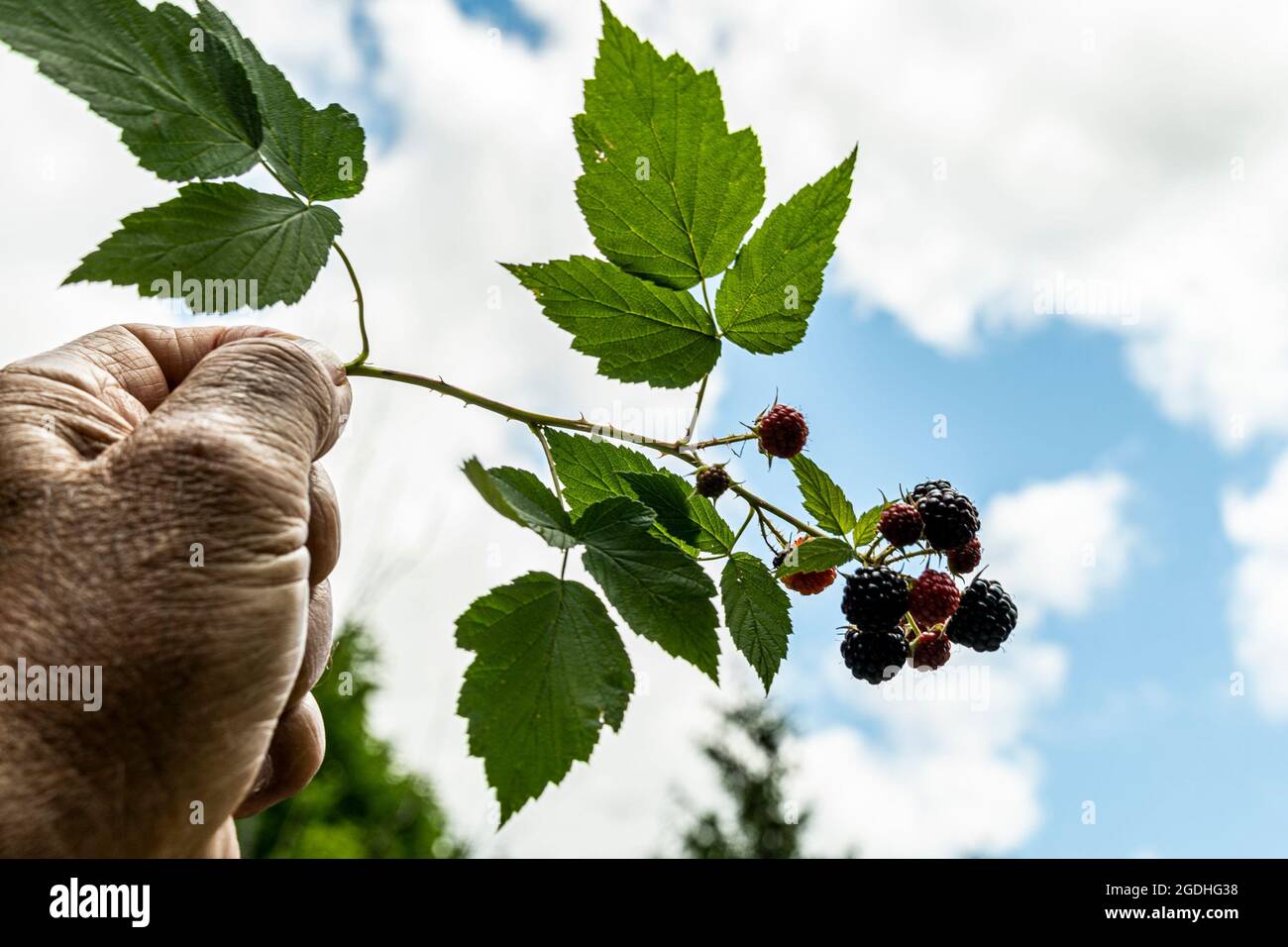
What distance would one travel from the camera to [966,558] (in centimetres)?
86

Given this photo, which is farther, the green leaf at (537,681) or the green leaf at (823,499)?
→ the green leaf at (823,499)

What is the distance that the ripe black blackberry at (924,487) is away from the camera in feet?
2.78

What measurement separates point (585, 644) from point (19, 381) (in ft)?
1.50

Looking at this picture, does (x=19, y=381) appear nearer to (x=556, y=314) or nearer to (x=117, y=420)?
(x=117, y=420)

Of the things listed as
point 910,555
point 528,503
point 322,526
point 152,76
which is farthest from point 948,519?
point 152,76

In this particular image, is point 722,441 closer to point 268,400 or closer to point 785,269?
point 785,269

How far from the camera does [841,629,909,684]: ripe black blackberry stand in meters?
0.82

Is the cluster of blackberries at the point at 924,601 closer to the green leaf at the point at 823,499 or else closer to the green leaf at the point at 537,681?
the green leaf at the point at 823,499

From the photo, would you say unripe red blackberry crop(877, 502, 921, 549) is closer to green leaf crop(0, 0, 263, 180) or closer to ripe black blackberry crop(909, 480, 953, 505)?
ripe black blackberry crop(909, 480, 953, 505)

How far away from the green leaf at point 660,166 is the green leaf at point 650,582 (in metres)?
0.19

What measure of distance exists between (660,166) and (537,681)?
0.36m
